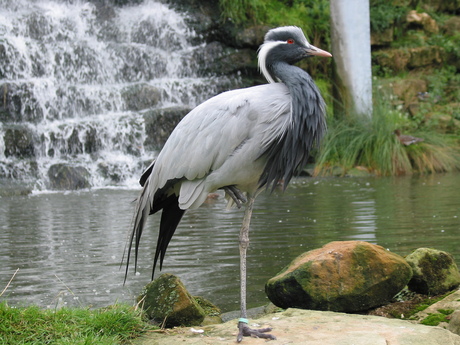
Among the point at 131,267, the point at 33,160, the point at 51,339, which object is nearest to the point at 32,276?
the point at 131,267

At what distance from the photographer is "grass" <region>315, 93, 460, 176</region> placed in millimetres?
13164

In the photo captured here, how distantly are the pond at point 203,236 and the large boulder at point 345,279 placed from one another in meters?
0.66

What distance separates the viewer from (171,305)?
4039 millimetres

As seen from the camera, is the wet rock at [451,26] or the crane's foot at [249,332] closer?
the crane's foot at [249,332]

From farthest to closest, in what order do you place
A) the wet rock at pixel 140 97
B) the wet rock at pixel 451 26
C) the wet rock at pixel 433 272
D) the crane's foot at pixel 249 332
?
the wet rock at pixel 451 26 → the wet rock at pixel 140 97 → the wet rock at pixel 433 272 → the crane's foot at pixel 249 332

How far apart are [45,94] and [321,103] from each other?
10850 millimetres

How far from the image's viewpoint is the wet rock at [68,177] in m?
12.0

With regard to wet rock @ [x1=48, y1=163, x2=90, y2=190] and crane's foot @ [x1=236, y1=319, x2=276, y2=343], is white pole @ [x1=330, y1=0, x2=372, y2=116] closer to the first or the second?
wet rock @ [x1=48, y1=163, x2=90, y2=190]

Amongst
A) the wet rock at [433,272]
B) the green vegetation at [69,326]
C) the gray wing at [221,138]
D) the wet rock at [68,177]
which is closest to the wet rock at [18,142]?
the wet rock at [68,177]

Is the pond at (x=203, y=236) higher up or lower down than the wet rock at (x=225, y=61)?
lower down

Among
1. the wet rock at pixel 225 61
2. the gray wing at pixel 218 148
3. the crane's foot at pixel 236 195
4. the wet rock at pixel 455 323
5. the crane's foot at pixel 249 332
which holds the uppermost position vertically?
the wet rock at pixel 225 61

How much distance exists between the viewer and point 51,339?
3326 millimetres

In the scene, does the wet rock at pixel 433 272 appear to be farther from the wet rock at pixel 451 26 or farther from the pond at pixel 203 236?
the wet rock at pixel 451 26

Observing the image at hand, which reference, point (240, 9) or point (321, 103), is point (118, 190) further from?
point (321, 103)
